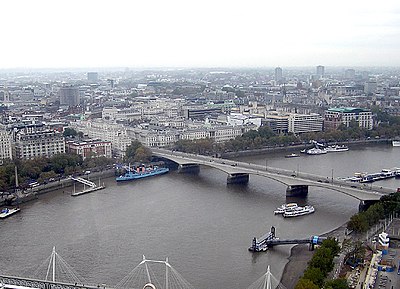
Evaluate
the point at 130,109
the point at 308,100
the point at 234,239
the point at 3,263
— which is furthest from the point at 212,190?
the point at 308,100

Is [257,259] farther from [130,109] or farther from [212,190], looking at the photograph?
[130,109]

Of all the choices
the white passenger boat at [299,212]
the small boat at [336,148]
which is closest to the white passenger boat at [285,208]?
the white passenger boat at [299,212]

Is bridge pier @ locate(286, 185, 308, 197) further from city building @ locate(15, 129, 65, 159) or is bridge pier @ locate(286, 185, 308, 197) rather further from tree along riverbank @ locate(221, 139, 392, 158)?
city building @ locate(15, 129, 65, 159)

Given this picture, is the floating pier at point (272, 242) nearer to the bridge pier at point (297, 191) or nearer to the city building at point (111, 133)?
the bridge pier at point (297, 191)

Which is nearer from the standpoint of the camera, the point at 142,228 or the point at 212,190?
the point at 142,228

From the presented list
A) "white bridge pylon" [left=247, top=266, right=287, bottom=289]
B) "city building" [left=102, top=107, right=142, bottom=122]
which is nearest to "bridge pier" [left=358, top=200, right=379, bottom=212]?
"white bridge pylon" [left=247, top=266, right=287, bottom=289]
